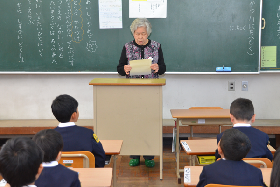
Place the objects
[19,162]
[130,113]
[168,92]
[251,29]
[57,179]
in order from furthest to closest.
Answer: [168,92] < [251,29] < [130,113] < [57,179] < [19,162]

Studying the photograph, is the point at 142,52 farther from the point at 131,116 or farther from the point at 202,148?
the point at 202,148

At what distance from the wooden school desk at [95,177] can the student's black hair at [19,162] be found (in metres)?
0.55

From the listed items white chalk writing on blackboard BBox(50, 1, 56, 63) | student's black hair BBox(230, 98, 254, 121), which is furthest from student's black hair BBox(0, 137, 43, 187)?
white chalk writing on blackboard BBox(50, 1, 56, 63)

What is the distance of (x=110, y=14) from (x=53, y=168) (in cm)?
322

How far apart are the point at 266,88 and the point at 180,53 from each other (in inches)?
57.3

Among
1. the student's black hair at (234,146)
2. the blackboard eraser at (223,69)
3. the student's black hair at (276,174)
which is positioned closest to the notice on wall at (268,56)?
the blackboard eraser at (223,69)

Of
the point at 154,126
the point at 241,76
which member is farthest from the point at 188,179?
the point at 241,76

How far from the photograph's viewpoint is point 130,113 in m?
2.99

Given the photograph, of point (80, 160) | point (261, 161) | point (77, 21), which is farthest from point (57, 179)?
point (77, 21)

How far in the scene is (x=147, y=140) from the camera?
3.01 m

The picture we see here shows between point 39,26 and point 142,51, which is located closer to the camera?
point 142,51

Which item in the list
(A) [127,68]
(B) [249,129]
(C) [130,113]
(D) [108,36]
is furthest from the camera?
(D) [108,36]

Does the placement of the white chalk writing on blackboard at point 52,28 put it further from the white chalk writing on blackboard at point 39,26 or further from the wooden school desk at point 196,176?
the wooden school desk at point 196,176

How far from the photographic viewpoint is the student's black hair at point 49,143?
1.45 meters
